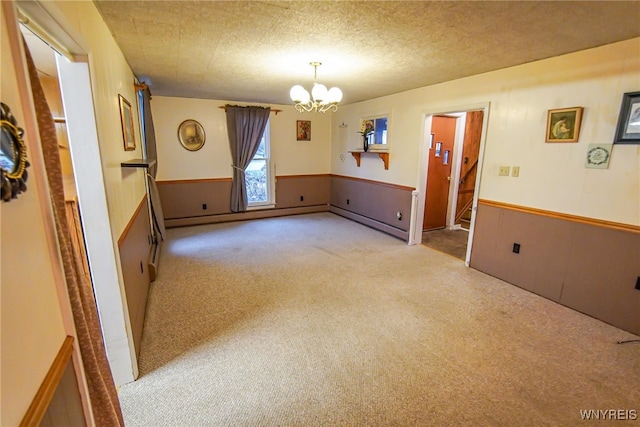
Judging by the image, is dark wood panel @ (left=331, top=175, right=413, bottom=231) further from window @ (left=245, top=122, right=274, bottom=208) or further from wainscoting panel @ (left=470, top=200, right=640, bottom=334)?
window @ (left=245, top=122, right=274, bottom=208)

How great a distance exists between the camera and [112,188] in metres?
1.79

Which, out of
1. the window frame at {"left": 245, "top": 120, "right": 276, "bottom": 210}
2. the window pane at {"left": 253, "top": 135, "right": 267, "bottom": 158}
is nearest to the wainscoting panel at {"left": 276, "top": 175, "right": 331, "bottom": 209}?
the window frame at {"left": 245, "top": 120, "right": 276, "bottom": 210}

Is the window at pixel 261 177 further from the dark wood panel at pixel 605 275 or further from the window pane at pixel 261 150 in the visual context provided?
the dark wood panel at pixel 605 275

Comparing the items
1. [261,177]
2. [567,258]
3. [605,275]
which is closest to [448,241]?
[567,258]

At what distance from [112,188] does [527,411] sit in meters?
2.64

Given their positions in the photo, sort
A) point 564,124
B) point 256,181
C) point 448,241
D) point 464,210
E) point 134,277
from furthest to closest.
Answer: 1. point 256,181
2. point 464,210
3. point 448,241
4. point 564,124
5. point 134,277

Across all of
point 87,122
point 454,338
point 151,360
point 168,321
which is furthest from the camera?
point 168,321

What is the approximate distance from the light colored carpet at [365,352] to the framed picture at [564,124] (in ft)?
4.85

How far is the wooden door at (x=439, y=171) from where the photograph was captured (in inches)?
189

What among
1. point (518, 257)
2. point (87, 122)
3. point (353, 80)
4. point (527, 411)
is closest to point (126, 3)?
point (87, 122)

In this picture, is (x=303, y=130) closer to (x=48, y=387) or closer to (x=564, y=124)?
(x=564, y=124)

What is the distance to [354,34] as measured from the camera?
2.16 m

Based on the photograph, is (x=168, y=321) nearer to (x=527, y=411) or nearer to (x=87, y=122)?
(x=87, y=122)

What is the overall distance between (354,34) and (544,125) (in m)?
1.97
